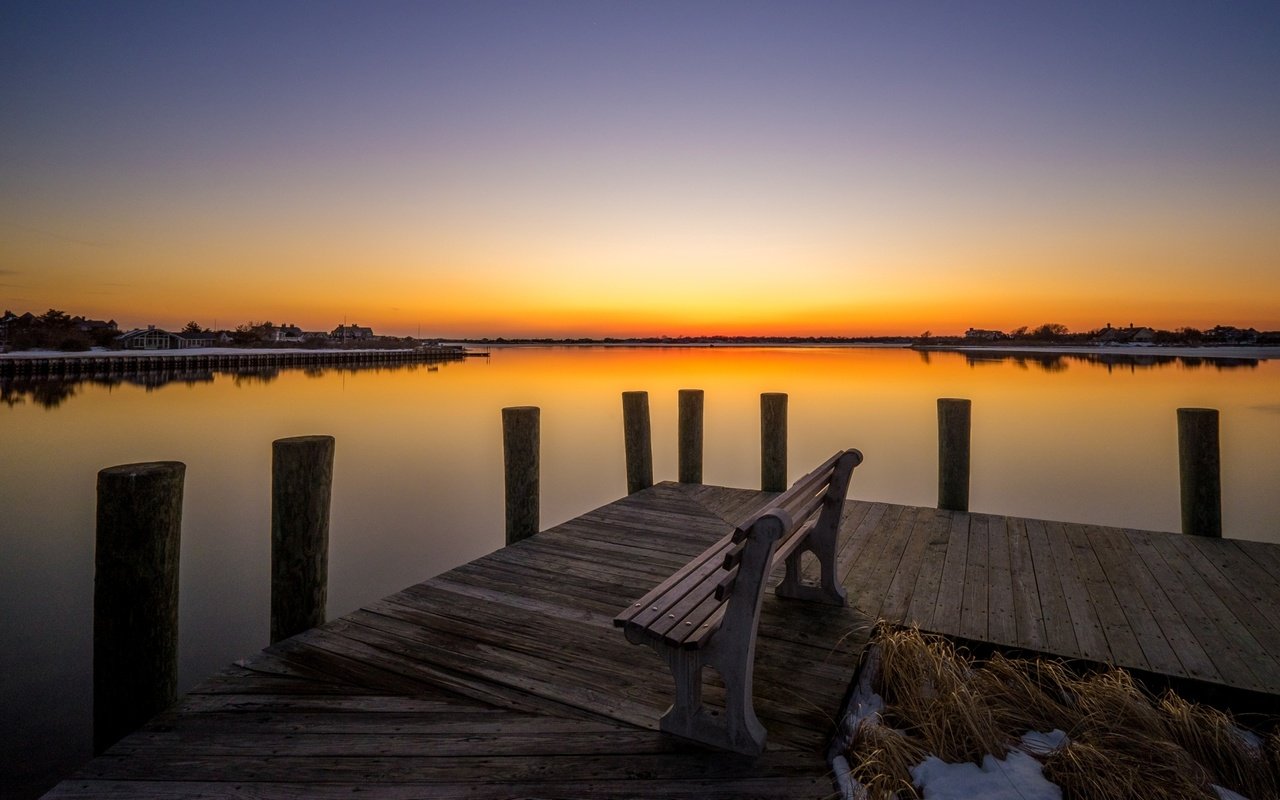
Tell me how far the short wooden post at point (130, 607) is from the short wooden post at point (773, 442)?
625 cm

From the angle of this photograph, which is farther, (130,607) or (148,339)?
(148,339)

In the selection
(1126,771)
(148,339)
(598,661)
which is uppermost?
(148,339)

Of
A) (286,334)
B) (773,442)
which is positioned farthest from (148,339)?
(773,442)

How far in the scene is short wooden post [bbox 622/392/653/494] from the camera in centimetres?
779

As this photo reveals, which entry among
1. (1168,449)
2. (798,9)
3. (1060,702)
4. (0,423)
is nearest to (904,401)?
(1168,449)

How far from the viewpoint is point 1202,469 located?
566 cm

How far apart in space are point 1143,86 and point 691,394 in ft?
44.9

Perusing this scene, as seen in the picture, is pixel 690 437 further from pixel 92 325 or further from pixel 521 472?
pixel 92 325

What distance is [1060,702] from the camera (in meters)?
3.39

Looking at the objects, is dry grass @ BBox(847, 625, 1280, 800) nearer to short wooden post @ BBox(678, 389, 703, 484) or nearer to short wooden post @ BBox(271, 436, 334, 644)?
short wooden post @ BBox(271, 436, 334, 644)

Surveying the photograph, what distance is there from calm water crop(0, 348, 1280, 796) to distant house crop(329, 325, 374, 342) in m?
144

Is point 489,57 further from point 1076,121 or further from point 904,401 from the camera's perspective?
point 904,401

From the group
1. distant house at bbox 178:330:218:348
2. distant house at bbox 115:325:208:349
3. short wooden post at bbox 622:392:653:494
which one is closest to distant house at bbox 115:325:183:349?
distant house at bbox 115:325:208:349

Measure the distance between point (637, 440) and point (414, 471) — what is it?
1061cm
